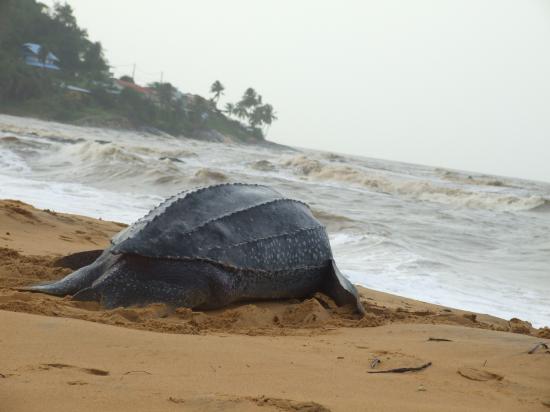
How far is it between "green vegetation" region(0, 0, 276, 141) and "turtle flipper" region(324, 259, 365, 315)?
41.8 metres

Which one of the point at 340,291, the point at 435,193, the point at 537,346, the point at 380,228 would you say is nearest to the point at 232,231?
the point at 340,291

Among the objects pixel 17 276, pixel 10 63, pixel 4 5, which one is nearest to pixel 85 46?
pixel 4 5

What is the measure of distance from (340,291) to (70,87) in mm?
50747

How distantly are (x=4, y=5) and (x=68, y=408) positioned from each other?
54751 mm

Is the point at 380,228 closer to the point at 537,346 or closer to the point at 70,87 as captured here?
the point at 537,346

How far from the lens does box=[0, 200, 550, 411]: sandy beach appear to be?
150cm

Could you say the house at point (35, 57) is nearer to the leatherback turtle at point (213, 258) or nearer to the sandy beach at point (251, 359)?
the leatherback turtle at point (213, 258)

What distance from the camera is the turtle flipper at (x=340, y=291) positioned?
130 inches

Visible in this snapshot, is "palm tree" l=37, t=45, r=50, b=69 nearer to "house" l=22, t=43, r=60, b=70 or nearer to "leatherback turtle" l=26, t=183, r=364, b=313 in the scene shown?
"house" l=22, t=43, r=60, b=70

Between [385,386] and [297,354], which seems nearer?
[385,386]

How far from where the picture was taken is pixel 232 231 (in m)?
3.04

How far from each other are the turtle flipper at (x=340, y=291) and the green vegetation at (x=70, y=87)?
4184 cm

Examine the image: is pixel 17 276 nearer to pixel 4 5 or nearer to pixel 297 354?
pixel 297 354

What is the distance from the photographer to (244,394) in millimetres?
1584
